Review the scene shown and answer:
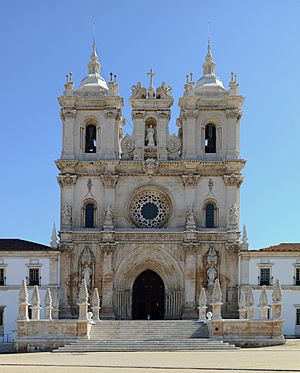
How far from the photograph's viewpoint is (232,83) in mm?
59000

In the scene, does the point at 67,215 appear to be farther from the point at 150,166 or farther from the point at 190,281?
the point at 190,281

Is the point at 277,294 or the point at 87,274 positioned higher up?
the point at 87,274

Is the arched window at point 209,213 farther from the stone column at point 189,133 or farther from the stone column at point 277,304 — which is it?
the stone column at point 277,304

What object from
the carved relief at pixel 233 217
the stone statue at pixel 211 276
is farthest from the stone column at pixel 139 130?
the stone statue at pixel 211 276

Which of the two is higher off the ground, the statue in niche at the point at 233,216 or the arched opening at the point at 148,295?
the statue in niche at the point at 233,216

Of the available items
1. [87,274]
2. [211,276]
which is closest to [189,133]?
[211,276]

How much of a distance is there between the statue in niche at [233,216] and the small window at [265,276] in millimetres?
3672

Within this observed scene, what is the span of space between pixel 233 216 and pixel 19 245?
50.4 ft

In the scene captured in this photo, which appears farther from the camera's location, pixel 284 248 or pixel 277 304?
pixel 284 248

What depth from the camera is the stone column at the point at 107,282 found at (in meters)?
55.4

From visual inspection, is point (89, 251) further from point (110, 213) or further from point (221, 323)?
point (221, 323)

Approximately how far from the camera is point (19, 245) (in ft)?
188

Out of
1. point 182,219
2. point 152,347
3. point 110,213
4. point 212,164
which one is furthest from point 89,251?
point 152,347

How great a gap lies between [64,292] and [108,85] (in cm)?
1557
